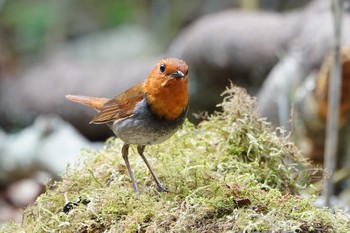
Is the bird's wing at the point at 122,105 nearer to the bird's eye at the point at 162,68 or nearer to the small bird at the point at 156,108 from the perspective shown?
the small bird at the point at 156,108

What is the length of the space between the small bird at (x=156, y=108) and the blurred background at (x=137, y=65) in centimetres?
55

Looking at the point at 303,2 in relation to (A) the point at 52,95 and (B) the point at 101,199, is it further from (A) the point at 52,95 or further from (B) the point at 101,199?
(B) the point at 101,199

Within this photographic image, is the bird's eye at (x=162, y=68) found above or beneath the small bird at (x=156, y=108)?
above

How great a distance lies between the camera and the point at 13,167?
835 cm

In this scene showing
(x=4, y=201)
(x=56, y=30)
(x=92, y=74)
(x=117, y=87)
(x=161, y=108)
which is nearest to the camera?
(x=161, y=108)

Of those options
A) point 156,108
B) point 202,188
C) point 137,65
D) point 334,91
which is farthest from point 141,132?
point 137,65

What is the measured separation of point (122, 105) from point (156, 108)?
1.08 ft

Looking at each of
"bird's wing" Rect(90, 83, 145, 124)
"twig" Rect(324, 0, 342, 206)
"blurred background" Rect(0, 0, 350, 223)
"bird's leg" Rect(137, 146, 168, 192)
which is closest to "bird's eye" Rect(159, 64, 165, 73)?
"bird's wing" Rect(90, 83, 145, 124)

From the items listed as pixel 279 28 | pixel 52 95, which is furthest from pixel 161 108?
pixel 52 95

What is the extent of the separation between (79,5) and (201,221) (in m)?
12.6

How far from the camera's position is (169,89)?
11.0 ft

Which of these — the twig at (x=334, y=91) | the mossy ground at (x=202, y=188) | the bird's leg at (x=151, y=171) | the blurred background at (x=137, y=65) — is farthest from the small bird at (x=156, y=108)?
the twig at (x=334, y=91)

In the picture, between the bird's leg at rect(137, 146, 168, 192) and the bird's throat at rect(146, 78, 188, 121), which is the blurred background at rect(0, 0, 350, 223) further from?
the bird's throat at rect(146, 78, 188, 121)

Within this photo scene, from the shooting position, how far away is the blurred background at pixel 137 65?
259 inches
